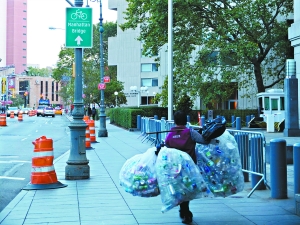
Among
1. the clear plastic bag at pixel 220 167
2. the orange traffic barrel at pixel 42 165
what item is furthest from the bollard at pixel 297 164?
the orange traffic barrel at pixel 42 165

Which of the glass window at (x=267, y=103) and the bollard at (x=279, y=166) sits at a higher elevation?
the glass window at (x=267, y=103)

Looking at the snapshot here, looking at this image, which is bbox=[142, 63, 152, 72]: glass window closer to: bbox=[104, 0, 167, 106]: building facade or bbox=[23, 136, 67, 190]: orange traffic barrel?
bbox=[104, 0, 167, 106]: building facade

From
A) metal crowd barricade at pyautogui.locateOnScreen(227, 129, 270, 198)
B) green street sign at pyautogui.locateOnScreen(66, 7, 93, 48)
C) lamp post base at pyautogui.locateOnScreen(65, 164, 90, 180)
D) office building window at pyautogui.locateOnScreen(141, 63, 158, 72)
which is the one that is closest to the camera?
metal crowd barricade at pyautogui.locateOnScreen(227, 129, 270, 198)

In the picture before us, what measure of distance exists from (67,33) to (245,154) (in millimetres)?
5144

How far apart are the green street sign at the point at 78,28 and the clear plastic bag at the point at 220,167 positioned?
18.9 feet

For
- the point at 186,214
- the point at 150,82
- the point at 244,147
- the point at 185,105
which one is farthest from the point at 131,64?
the point at 186,214

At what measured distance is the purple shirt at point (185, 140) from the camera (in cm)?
721

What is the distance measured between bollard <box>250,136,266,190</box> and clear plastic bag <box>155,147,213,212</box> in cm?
301

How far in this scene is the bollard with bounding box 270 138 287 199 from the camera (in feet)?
29.2

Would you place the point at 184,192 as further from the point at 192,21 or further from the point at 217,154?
the point at 192,21

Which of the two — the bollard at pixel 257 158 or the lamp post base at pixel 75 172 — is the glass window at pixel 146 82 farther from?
the bollard at pixel 257 158

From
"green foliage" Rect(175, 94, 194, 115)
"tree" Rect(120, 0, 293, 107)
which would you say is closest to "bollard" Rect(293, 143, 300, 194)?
"tree" Rect(120, 0, 293, 107)

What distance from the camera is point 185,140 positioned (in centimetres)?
722

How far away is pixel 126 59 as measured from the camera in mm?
85500
